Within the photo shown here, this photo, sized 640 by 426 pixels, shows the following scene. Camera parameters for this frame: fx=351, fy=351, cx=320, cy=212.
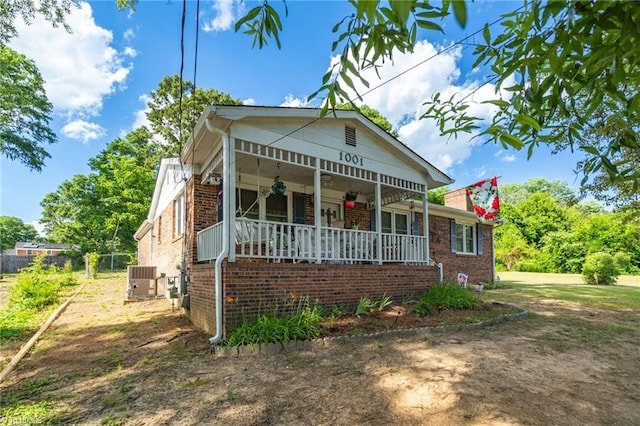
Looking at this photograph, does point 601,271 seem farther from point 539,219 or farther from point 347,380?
point 347,380

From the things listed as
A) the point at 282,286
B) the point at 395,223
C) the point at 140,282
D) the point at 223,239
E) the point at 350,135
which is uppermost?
the point at 350,135

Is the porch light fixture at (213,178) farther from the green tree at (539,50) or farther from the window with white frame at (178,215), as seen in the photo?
the green tree at (539,50)

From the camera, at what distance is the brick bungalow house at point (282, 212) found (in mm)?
6555

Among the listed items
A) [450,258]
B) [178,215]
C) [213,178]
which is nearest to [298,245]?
[213,178]

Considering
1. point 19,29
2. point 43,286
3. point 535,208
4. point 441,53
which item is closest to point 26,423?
point 441,53

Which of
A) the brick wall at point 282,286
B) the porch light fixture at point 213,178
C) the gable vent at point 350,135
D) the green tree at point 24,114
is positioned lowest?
the brick wall at point 282,286

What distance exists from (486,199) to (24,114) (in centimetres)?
2823

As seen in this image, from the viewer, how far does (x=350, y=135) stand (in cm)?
888

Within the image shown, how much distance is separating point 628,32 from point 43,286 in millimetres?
14393

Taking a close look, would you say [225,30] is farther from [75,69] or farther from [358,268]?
[358,268]

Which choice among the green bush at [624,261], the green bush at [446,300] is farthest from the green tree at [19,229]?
the green bush at [624,261]

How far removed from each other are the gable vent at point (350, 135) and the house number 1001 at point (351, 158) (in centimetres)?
31

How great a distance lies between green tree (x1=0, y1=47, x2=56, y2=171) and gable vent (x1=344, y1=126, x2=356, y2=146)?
832 inches

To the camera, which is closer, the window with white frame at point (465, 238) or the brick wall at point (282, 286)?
the brick wall at point (282, 286)
